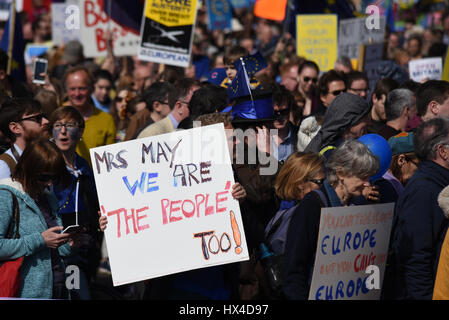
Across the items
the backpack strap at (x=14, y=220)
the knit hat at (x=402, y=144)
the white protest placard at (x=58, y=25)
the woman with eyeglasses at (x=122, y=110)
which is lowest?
the woman with eyeglasses at (x=122, y=110)

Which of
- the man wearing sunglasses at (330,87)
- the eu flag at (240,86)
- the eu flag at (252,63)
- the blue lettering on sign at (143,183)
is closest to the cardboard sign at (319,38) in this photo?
the man wearing sunglasses at (330,87)

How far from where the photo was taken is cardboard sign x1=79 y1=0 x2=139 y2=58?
1125 cm

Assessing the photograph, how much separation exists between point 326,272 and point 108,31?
730cm

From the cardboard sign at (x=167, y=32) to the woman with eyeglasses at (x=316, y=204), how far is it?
5.19m

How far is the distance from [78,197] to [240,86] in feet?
4.59

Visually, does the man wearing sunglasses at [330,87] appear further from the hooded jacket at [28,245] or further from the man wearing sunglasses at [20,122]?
the hooded jacket at [28,245]

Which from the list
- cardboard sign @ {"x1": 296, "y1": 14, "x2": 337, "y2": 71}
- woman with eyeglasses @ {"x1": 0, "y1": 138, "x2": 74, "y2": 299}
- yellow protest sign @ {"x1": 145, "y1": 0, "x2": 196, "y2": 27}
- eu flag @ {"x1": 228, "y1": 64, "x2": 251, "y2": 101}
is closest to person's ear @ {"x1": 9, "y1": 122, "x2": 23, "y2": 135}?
woman with eyeglasses @ {"x1": 0, "y1": 138, "x2": 74, "y2": 299}

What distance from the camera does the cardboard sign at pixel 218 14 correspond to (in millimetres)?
16281

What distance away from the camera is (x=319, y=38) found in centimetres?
1133

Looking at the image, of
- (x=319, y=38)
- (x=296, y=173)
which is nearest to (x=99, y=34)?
(x=319, y=38)

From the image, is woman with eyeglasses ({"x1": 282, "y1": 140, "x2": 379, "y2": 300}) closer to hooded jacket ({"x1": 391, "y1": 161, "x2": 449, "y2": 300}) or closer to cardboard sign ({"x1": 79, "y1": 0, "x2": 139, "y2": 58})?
hooded jacket ({"x1": 391, "y1": 161, "x2": 449, "y2": 300})

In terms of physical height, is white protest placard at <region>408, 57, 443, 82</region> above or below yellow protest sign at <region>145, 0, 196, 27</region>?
below

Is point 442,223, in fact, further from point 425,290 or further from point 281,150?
point 281,150

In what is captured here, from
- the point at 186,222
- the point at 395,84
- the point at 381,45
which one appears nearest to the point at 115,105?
the point at 381,45
